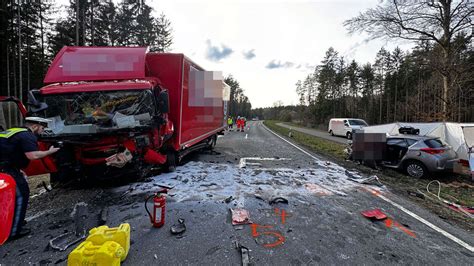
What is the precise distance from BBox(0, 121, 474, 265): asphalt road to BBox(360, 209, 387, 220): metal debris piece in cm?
9

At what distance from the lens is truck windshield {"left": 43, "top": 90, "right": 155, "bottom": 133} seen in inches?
164

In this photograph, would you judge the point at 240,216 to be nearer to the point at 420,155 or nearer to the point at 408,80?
the point at 420,155

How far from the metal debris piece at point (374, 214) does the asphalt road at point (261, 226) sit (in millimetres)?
93

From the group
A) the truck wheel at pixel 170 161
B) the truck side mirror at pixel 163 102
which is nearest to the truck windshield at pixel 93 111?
the truck side mirror at pixel 163 102

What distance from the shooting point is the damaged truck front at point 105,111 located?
415 centimetres

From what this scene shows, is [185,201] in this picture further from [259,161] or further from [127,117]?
[259,161]

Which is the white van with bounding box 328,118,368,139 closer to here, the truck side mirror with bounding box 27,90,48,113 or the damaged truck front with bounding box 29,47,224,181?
the damaged truck front with bounding box 29,47,224,181

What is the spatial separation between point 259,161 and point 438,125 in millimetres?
7802

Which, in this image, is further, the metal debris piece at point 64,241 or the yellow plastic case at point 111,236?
the metal debris piece at point 64,241

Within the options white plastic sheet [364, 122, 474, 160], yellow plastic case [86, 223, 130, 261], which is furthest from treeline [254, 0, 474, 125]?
yellow plastic case [86, 223, 130, 261]

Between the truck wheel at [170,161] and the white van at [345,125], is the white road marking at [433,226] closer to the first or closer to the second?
the truck wheel at [170,161]

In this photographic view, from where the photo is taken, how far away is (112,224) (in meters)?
3.48

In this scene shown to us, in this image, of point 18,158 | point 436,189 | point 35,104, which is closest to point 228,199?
point 18,158

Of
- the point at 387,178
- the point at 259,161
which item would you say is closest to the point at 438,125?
the point at 387,178
